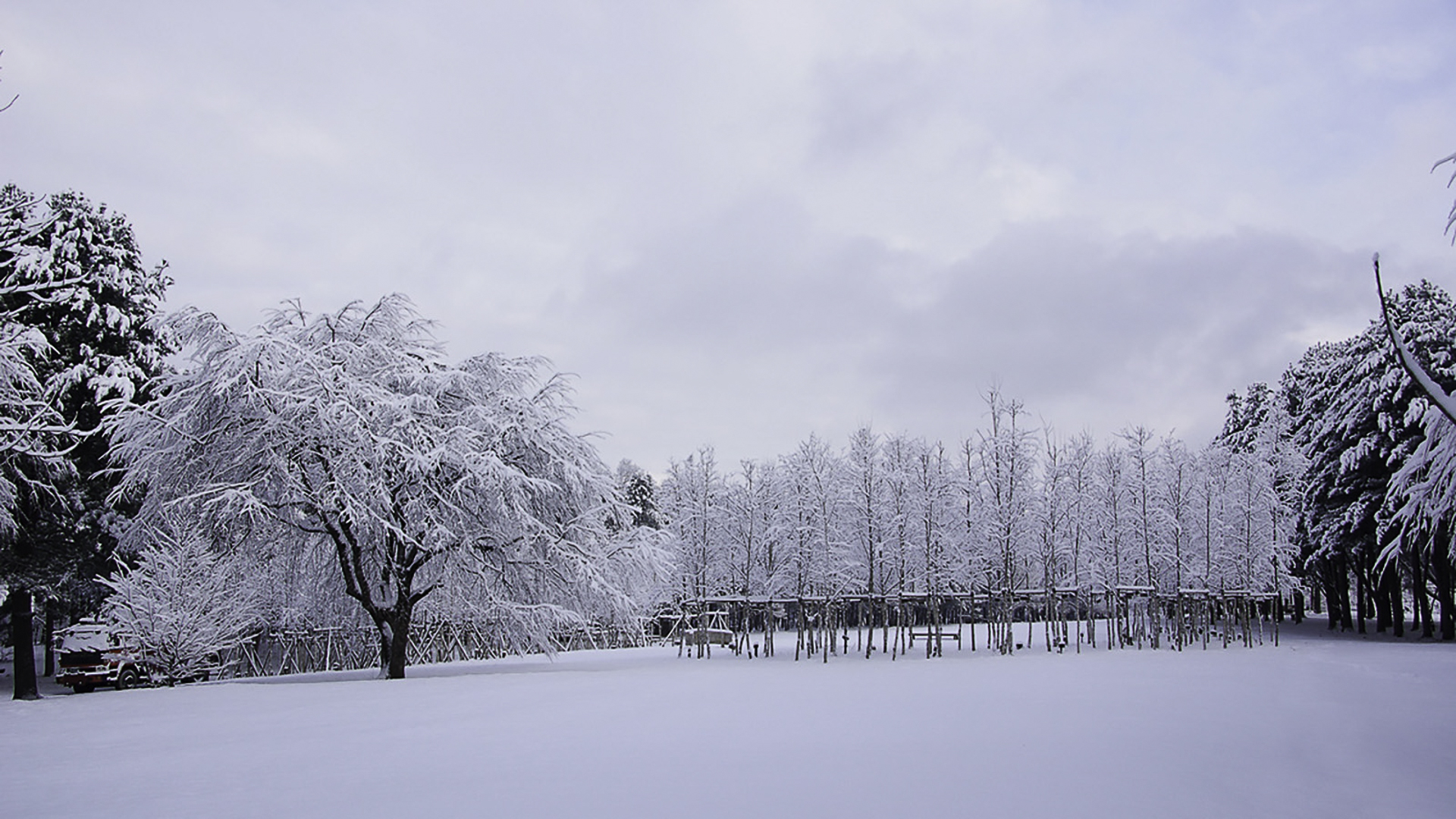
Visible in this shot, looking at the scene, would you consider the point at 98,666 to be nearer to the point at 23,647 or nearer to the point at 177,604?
the point at 23,647

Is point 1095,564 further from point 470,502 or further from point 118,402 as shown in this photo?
point 118,402

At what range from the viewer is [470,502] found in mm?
21578

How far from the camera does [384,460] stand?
20.3 metres

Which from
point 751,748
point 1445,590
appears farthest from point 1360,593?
point 751,748

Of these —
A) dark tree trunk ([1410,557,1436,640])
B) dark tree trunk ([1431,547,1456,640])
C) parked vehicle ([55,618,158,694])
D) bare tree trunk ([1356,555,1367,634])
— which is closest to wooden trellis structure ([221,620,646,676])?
parked vehicle ([55,618,158,694])

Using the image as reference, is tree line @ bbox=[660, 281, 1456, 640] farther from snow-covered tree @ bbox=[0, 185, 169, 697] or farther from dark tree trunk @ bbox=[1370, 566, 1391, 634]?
snow-covered tree @ bbox=[0, 185, 169, 697]

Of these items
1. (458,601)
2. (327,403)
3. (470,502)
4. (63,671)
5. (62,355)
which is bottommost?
(63,671)

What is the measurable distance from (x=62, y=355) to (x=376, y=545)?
26.8 feet

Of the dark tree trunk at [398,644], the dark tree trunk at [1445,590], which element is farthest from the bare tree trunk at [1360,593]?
the dark tree trunk at [398,644]

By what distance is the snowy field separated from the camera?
761cm

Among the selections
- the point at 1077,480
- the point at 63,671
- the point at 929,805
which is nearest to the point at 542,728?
the point at 929,805

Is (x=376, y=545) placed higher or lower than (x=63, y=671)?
higher

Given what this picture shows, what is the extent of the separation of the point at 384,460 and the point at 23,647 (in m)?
8.36

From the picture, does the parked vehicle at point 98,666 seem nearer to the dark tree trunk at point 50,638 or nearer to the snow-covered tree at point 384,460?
the dark tree trunk at point 50,638
